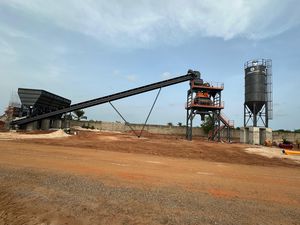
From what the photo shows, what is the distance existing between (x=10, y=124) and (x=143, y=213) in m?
35.5

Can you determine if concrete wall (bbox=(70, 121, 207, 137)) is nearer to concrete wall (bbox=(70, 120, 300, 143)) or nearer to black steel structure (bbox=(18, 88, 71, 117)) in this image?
concrete wall (bbox=(70, 120, 300, 143))

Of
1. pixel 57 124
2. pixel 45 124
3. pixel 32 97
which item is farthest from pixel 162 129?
pixel 32 97

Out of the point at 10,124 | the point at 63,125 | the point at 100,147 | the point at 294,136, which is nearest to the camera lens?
the point at 100,147

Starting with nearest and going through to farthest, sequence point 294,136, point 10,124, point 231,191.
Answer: point 231,191 < point 10,124 < point 294,136

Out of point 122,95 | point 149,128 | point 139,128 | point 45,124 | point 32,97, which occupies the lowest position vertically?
point 45,124

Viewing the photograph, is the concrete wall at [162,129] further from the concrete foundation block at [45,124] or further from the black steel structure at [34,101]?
the black steel structure at [34,101]

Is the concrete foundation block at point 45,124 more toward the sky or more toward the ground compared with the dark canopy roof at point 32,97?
more toward the ground

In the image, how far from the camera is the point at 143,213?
20.6ft

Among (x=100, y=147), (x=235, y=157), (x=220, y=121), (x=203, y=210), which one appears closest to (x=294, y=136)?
(x=220, y=121)

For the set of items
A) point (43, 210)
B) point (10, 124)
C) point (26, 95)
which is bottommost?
point (43, 210)

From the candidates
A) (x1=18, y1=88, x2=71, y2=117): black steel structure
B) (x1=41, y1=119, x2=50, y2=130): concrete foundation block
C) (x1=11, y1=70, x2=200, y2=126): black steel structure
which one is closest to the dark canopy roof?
(x1=18, y1=88, x2=71, y2=117): black steel structure

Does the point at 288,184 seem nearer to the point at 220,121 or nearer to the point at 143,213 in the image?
the point at 143,213

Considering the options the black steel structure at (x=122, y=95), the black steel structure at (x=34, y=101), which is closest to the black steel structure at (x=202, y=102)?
the black steel structure at (x=122, y=95)

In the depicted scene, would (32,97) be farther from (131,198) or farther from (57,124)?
(131,198)
